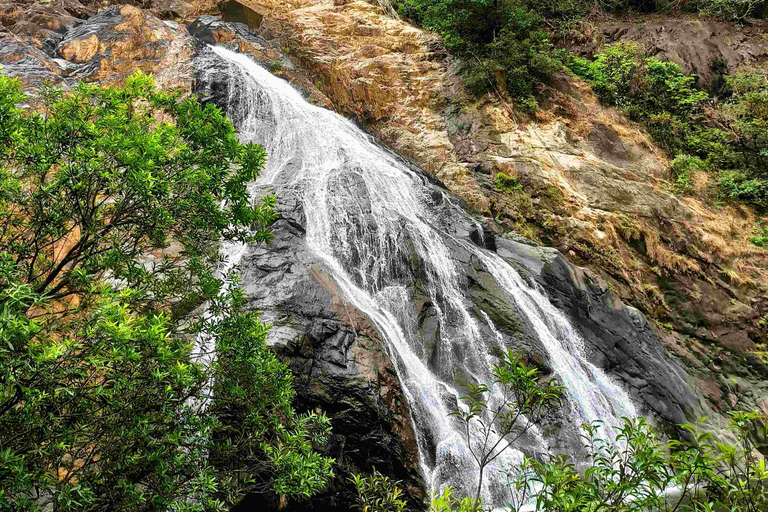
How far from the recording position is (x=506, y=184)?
17.0 m

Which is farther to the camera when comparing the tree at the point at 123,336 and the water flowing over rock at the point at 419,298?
the water flowing over rock at the point at 419,298

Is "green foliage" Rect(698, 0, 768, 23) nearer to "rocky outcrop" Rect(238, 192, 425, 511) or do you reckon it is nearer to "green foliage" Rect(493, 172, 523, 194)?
"green foliage" Rect(493, 172, 523, 194)

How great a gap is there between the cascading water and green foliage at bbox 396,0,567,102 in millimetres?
7275

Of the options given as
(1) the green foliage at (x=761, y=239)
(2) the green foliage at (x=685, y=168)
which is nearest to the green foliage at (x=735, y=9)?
Answer: (2) the green foliage at (x=685, y=168)

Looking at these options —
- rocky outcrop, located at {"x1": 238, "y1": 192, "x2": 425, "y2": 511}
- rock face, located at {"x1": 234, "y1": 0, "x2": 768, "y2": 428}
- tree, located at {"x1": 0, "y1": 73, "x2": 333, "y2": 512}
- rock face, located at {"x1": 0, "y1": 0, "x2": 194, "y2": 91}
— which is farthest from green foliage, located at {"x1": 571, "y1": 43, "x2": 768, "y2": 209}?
tree, located at {"x1": 0, "y1": 73, "x2": 333, "y2": 512}

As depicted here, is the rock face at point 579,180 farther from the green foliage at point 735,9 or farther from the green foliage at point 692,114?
the green foliage at point 735,9

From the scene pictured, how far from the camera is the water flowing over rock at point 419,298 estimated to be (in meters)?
8.38

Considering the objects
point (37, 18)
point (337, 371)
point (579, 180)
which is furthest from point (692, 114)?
point (37, 18)

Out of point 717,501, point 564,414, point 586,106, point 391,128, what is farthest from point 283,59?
point 717,501

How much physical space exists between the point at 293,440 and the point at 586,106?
20.6 m

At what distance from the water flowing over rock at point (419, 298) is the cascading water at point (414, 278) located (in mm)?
35

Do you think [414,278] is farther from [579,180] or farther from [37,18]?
[37,18]

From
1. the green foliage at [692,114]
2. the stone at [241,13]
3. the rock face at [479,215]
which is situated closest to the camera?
the rock face at [479,215]

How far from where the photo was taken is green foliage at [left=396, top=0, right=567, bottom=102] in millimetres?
19578
